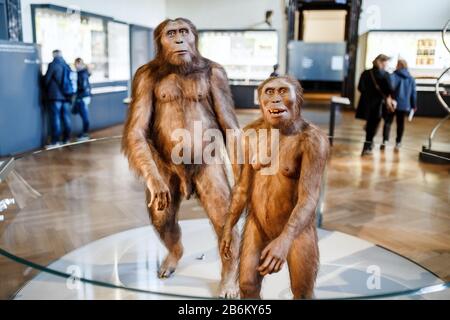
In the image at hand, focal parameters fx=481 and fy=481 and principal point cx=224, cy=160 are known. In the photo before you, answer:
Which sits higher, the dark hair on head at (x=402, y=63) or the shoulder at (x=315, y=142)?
the dark hair on head at (x=402, y=63)

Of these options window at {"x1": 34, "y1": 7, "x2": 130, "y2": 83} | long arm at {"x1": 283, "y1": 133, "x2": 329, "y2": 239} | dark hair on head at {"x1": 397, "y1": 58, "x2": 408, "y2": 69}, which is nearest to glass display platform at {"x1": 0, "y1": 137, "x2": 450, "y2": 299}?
long arm at {"x1": 283, "y1": 133, "x2": 329, "y2": 239}

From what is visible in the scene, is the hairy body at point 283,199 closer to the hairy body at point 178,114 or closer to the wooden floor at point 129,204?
the hairy body at point 178,114

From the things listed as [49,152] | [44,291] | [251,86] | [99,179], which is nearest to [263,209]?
[44,291]

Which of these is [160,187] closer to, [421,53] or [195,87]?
[195,87]

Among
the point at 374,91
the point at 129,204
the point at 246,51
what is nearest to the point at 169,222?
the point at 129,204

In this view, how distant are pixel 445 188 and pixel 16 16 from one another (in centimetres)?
614

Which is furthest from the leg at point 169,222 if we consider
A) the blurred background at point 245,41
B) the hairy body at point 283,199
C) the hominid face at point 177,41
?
the blurred background at point 245,41

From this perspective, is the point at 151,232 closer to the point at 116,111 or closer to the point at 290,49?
the point at 116,111

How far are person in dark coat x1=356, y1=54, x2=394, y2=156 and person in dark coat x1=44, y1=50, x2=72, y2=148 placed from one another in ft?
13.1

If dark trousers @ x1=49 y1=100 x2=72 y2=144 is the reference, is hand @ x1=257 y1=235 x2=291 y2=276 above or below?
above

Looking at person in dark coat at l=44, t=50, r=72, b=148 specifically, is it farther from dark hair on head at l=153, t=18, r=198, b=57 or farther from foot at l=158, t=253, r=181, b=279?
dark hair on head at l=153, t=18, r=198, b=57

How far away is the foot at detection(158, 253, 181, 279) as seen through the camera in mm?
2463

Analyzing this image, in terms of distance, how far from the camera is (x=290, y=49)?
12.0 m

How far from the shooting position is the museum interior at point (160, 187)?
197cm
